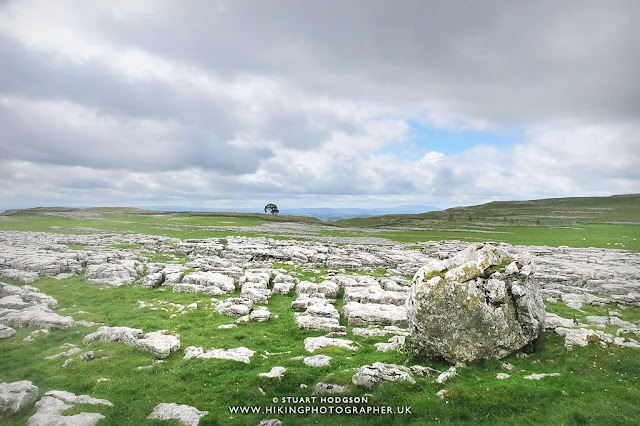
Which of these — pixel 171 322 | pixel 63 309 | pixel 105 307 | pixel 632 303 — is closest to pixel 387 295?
pixel 171 322

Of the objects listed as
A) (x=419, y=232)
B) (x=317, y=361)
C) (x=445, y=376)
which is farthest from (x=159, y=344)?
(x=419, y=232)

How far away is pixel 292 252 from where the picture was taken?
177 ft

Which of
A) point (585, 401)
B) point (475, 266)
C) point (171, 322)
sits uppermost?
point (475, 266)

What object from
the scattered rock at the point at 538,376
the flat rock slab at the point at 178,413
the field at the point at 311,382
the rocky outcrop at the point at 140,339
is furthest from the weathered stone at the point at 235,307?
the scattered rock at the point at 538,376

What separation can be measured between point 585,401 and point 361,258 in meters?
40.2

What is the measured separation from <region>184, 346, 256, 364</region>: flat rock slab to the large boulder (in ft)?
34.0

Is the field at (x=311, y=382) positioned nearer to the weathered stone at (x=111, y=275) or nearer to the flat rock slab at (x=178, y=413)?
the flat rock slab at (x=178, y=413)

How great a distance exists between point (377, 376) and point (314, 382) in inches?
132

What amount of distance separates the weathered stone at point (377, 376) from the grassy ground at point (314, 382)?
0.30 metres

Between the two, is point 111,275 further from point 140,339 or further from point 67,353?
point 140,339

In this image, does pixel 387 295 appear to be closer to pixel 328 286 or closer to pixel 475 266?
pixel 328 286

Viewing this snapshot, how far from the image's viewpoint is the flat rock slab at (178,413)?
12570 mm

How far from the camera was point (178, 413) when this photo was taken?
512 inches

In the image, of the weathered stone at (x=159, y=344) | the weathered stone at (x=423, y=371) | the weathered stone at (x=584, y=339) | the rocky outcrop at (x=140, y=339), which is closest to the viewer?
the weathered stone at (x=423, y=371)
